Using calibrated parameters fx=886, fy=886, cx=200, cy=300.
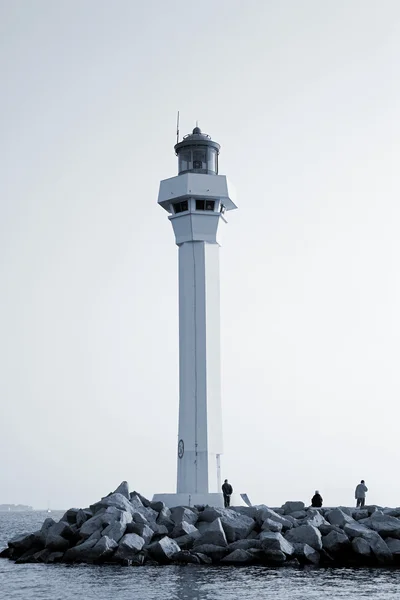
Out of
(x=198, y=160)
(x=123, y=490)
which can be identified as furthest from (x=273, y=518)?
(x=198, y=160)

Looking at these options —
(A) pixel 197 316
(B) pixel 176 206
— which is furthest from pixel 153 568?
(B) pixel 176 206

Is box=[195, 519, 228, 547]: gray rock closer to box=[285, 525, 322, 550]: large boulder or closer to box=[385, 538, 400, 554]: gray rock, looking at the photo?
box=[285, 525, 322, 550]: large boulder

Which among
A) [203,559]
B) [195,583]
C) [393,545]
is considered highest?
[393,545]

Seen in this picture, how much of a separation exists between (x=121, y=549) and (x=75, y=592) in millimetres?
4804

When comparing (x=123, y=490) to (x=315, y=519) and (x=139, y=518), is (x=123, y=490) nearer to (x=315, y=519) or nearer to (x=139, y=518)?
(x=139, y=518)

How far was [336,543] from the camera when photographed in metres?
24.9

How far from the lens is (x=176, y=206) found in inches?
1288

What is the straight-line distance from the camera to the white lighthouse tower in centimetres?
3056

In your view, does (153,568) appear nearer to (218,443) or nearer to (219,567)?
(219,567)

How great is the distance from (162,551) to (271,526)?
3.49m

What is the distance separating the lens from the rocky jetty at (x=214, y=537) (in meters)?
24.6

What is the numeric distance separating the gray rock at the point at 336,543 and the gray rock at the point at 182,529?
3.91m

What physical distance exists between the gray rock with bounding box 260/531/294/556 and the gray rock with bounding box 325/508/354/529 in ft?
8.14

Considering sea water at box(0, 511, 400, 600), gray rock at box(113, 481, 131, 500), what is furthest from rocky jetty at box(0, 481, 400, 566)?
gray rock at box(113, 481, 131, 500)
